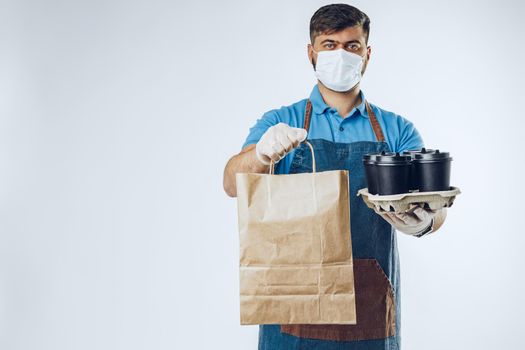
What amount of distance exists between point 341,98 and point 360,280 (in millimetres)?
527

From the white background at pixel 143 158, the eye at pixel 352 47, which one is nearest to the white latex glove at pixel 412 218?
the eye at pixel 352 47

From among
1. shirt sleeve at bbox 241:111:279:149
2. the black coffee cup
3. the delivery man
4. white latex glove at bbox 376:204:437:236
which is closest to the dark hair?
the delivery man

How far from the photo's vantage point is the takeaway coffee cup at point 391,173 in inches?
58.9

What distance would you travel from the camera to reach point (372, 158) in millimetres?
1547

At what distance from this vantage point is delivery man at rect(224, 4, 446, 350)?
1741 millimetres

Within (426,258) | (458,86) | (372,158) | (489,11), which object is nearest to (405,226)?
(372,158)

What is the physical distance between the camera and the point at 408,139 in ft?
6.20

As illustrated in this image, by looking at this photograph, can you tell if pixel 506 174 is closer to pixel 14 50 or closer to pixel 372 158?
pixel 372 158

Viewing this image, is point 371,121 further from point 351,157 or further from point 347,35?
point 347,35

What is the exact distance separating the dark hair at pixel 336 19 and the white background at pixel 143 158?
120cm

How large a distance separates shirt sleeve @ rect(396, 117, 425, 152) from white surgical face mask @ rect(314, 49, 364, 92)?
0.20 metres

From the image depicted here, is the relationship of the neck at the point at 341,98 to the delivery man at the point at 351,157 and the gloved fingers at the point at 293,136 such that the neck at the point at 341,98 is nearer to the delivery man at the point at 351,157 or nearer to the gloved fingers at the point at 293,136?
the delivery man at the point at 351,157

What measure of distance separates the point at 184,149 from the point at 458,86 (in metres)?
1.37

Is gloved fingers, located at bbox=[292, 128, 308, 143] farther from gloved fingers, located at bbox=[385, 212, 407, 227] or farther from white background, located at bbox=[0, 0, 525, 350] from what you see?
white background, located at bbox=[0, 0, 525, 350]
